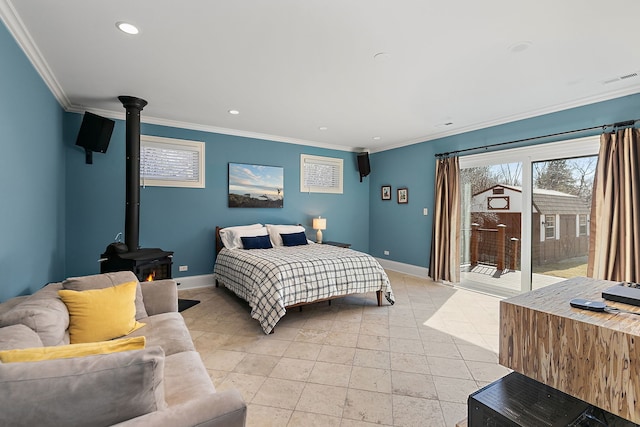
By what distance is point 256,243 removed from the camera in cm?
467

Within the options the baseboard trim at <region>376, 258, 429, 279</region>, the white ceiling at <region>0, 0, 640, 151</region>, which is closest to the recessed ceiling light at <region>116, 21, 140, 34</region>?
the white ceiling at <region>0, 0, 640, 151</region>

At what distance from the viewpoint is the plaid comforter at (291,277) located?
125 inches

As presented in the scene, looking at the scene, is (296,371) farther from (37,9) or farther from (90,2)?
(37,9)

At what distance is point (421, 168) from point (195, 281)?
4.39 m

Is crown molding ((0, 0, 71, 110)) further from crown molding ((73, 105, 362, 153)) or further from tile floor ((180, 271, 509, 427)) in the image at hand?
tile floor ((180, 271, 509, 427))

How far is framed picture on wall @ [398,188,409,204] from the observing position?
19.1 ft

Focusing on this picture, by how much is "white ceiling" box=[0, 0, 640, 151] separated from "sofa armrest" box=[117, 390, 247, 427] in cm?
219

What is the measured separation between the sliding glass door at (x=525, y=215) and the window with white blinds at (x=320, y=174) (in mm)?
2420

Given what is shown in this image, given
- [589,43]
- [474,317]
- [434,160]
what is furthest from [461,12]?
[434,160]

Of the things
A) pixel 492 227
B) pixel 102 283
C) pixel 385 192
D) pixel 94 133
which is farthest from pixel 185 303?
pixel 492 227

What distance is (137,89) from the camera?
3.38 meters

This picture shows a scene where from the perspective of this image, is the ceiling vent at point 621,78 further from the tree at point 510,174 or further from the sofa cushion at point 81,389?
the sofa cushion at point 81,389

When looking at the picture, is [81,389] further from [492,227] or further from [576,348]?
[492,227]

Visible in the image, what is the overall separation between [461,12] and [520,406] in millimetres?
2276
